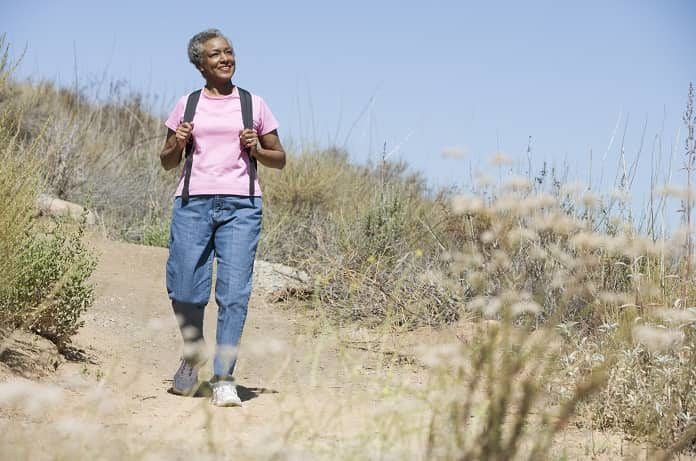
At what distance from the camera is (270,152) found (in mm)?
4621

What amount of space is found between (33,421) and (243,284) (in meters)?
1.19

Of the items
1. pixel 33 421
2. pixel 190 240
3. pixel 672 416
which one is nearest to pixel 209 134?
pixel 190 240

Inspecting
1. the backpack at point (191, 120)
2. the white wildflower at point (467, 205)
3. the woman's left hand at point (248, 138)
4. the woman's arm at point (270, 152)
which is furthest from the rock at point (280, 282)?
the woman's left hand at point (248, 138)

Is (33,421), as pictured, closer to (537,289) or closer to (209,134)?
(209,134)

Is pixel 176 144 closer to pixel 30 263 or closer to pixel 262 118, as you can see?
pixel 262 118

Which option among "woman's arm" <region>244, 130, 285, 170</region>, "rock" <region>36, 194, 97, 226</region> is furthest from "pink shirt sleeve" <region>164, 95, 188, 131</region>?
"rock" <region>36, 194, 97, 226</region>

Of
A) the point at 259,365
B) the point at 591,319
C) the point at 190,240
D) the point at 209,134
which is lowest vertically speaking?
the point at 259,365

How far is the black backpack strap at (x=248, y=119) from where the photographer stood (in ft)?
15.0

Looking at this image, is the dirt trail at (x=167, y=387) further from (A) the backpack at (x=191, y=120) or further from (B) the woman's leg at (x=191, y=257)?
(A) the backpack at (x=191, y=120)

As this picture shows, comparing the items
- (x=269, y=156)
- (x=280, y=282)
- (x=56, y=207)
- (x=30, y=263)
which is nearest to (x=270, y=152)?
(x=269, y=156)

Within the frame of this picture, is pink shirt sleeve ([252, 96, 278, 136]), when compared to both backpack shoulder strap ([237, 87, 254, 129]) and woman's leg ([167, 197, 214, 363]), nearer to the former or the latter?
backpack shoulder strap ([237, 87, 254, 129])

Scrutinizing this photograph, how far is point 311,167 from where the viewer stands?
1109 cm

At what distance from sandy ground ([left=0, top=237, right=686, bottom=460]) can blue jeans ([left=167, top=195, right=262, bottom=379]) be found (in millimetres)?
295

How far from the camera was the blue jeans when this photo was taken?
177 inches
